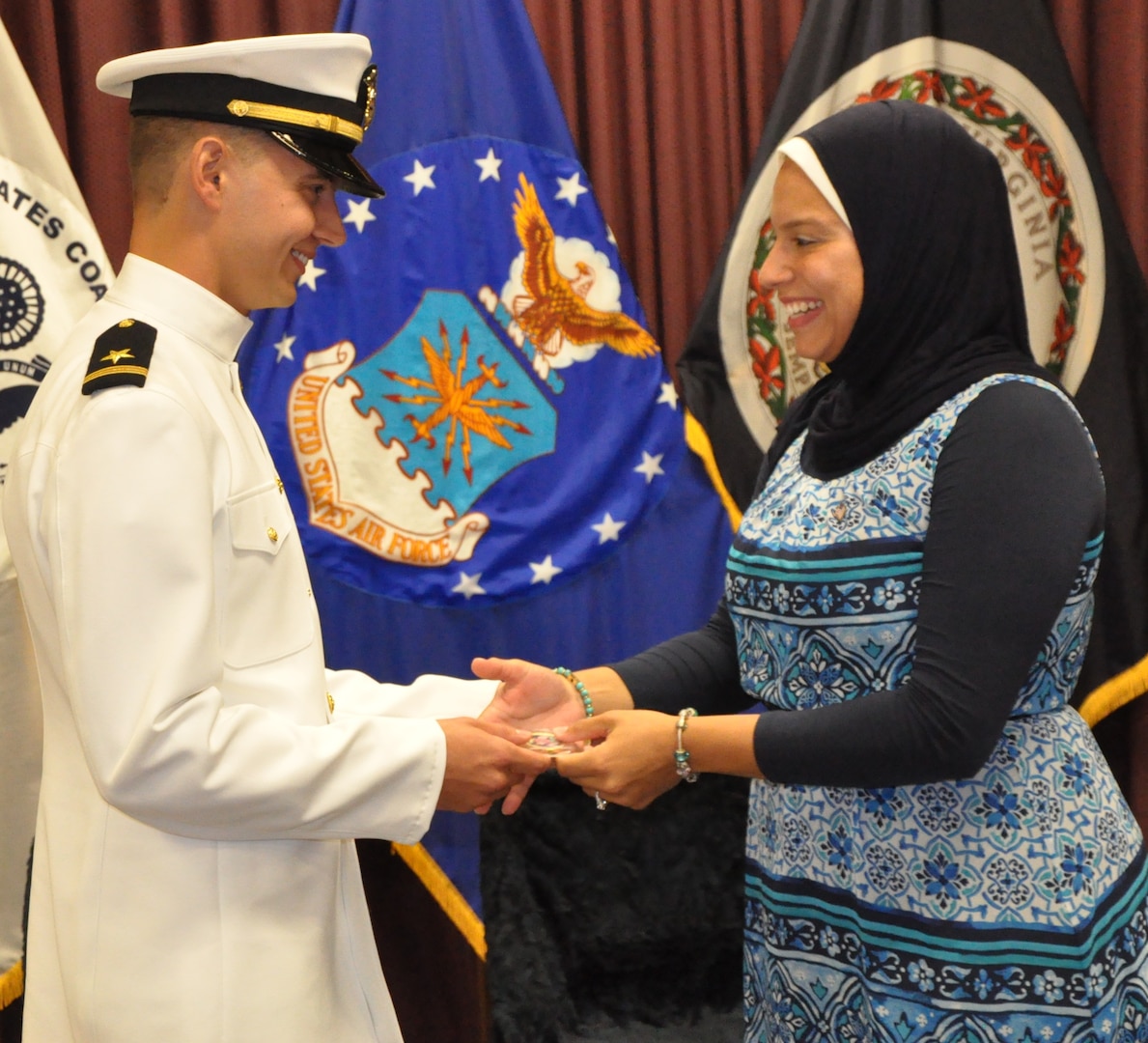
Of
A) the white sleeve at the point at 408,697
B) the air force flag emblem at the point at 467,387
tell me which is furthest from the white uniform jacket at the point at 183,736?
the air force flag emblem at the point at 467,387

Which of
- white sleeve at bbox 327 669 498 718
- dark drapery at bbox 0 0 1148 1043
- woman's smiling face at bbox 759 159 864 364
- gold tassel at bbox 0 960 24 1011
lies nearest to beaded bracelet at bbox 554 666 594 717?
white sleeve at bbox 327 669 498 718

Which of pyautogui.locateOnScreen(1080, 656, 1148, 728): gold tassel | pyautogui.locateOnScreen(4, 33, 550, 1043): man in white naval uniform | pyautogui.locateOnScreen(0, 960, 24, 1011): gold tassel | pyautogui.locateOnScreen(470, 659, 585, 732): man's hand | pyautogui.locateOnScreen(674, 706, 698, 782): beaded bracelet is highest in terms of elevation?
pyautogui.locateOnScreen(4, 33, 550, 1043): man in white naval uniform

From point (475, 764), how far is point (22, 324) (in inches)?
54.4

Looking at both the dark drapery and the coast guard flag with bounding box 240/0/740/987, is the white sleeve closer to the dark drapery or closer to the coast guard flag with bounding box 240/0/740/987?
the coast guard flag with bounding box 240/0/740/987

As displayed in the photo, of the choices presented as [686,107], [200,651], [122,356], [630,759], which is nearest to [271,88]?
[122,356]

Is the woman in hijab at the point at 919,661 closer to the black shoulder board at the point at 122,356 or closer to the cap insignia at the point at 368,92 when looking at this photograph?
the cap insignia at the point at 368,92

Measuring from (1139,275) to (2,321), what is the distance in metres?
2.18

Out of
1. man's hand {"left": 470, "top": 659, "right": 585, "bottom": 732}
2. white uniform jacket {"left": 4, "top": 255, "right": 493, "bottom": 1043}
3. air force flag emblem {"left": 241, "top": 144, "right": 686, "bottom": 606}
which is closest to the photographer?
white uniform jacket {"left": 4, "top": 255, "right": 493, "bottom": 1043}

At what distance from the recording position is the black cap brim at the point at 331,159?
132 centimetres

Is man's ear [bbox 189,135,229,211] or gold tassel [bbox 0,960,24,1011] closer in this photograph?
man's ear [bbox 189,135,229,211]

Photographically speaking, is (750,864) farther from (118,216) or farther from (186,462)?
(118,216)

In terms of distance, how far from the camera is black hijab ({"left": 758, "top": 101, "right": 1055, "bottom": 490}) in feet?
4.38

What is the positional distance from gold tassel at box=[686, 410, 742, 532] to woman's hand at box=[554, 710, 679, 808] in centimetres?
93

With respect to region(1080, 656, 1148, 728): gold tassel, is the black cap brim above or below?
above
